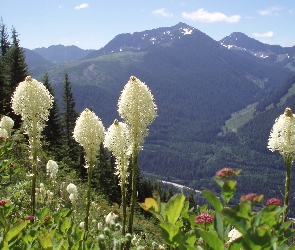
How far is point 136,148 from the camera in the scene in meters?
5.82

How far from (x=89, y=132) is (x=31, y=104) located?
1.09m

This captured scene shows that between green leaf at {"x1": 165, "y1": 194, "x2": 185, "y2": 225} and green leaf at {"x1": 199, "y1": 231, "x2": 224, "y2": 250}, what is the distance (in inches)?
11.1

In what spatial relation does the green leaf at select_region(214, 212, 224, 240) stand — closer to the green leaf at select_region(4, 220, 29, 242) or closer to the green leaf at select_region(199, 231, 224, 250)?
the green leaf at select_region(199, 231, 224, 250)

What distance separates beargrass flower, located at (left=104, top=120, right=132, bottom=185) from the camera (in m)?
6.43

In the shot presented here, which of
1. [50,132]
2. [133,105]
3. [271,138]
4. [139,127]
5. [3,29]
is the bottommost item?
[50,132]

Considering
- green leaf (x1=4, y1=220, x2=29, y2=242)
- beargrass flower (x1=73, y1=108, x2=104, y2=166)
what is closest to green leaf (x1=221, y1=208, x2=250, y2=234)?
green leaf (x1=4, y1=220, x2=29, y2=242)

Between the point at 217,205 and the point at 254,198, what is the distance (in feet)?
0.75

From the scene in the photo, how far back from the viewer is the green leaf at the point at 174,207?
4.95ft

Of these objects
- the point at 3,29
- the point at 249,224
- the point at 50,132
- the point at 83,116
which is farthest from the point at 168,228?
the point at 3,29

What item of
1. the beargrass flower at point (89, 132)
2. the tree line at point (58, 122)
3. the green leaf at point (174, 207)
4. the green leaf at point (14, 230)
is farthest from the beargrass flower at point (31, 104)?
the tree line at point (58, 122)

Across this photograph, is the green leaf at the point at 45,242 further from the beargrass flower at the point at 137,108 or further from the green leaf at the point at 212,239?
the beargrass flower at the point at 137,108

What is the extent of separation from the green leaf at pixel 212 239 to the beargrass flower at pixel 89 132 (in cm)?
522

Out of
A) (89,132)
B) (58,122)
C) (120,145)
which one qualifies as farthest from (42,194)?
(58,122)

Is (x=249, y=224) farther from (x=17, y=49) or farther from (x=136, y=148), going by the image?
(x=17, y=49)
